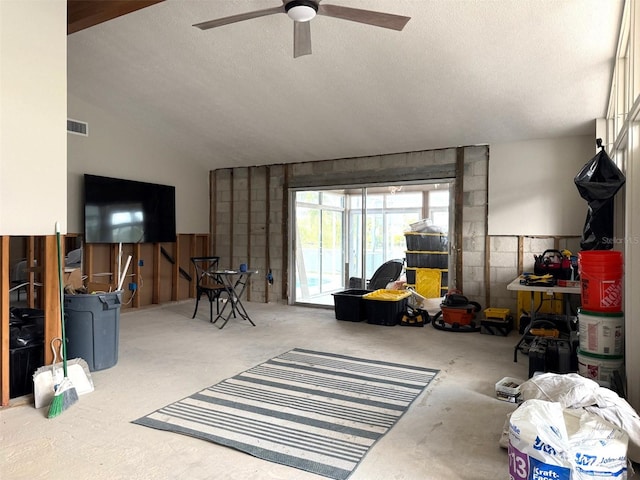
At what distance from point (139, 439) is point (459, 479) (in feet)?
6.04

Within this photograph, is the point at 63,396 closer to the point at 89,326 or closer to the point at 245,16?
the point at 89,326

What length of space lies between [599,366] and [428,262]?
3.49m

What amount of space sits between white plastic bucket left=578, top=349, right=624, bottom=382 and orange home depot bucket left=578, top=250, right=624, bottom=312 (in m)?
0.34

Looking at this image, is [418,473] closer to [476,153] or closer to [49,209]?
[49,209]

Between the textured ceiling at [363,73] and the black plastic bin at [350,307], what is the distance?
2.20 m

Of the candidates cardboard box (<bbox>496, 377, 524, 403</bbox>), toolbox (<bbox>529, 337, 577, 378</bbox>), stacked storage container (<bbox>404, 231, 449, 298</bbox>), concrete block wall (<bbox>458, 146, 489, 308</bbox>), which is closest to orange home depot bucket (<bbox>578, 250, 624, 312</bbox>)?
toolbox (<bbox>529, 337, 577, 378</bbox>)

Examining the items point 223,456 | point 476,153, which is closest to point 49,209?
point 223,456

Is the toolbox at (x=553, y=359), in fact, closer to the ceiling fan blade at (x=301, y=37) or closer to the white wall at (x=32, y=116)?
the ceiling fan blade at (x=301, y=37)

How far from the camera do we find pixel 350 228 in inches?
290

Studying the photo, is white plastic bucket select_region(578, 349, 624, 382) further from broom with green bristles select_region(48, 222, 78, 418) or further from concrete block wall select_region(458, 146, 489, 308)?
broom with green bristles select_region(48, 222, 78, 418)

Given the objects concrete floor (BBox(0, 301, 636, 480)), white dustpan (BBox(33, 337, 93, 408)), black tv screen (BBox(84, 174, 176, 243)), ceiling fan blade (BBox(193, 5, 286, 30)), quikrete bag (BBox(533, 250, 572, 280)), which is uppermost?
ceiling fan blade (BBox(193, 5, 286, 30))

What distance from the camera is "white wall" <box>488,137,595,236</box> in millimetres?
5461

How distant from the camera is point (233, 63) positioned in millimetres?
4695

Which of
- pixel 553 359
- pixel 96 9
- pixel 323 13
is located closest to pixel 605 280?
pixel 553 359
